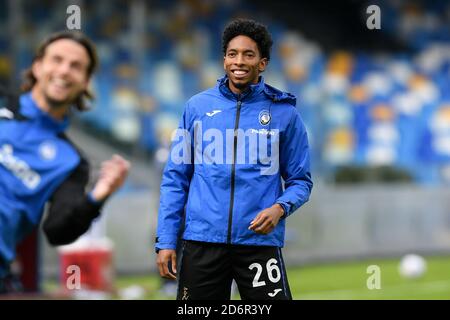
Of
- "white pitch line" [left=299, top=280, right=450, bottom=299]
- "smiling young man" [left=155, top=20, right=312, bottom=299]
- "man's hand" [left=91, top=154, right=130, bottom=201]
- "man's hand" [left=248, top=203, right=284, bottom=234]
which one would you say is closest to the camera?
"man's hand" [left=248, top=203, right=284, bottom=234]

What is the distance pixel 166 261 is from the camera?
453cm

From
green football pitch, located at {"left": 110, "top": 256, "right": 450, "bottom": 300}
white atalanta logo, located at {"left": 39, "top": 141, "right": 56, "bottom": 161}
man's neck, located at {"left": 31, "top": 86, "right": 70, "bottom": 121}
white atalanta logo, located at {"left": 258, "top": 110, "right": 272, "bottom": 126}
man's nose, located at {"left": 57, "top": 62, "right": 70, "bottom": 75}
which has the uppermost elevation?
man's nose, located at {"left": 57, "top": 62, "right": 70, "bottom": 75}

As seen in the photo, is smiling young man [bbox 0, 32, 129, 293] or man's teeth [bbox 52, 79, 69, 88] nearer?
smiling young man [bbox 0, 32, 129, 293]

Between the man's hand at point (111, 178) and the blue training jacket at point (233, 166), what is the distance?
0.66 ft

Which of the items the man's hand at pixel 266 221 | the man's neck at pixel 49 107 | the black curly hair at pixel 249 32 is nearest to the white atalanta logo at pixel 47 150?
the man's neck at pixel 49 107

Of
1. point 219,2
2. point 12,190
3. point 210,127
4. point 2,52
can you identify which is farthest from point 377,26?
point 219,2

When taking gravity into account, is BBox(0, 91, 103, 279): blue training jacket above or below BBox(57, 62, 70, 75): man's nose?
below

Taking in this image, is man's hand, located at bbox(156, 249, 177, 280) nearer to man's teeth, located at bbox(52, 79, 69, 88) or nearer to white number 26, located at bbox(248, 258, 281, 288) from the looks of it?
white number 26, located at bbox(248, 258, 281, 288)

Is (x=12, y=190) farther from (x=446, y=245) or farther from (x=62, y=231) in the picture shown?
(x=446, y=245)

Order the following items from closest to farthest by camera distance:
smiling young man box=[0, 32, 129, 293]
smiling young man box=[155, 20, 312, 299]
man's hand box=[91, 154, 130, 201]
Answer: smiling young man box=[155, 20, 312, 299] < man's hand box=[91, 154, 130, 201] < smiling young man box=[0, 32, 129, 293]

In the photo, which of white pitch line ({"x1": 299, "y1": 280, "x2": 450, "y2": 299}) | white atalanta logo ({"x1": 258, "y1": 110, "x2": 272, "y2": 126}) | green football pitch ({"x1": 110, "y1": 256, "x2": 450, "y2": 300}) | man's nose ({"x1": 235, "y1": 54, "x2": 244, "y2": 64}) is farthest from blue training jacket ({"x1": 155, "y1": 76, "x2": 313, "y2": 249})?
white pitch line ({"x1": 299, "y1": 280, "x2": 450, "y2": 299})

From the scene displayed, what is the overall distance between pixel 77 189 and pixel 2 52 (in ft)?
40.6

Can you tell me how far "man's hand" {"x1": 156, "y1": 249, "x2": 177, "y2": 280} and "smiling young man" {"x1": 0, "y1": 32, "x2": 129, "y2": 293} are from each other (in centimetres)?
41

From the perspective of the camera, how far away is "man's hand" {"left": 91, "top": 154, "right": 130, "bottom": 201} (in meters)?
4.74
